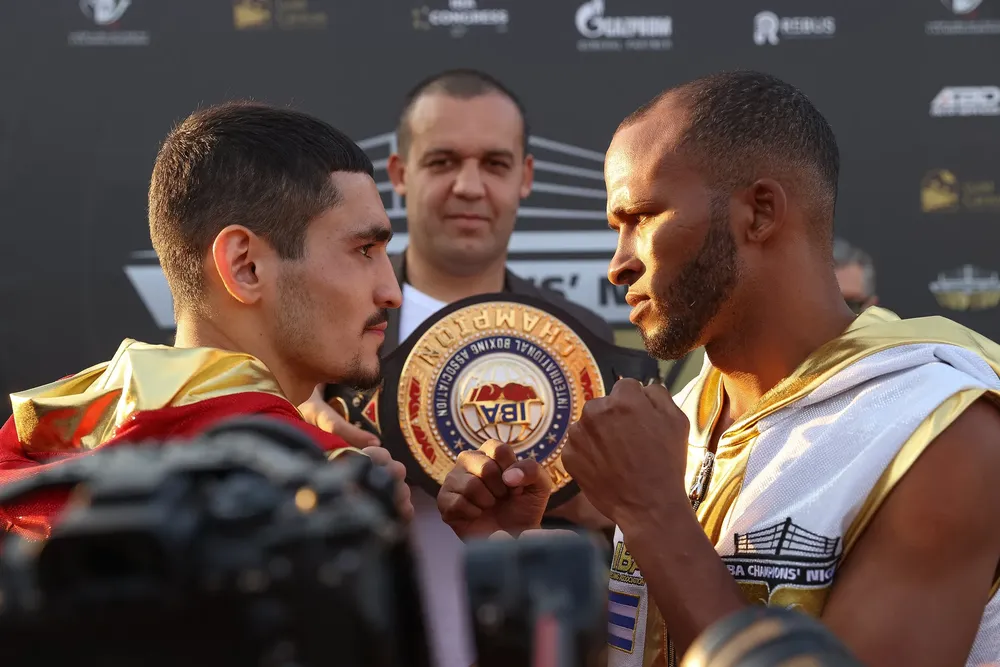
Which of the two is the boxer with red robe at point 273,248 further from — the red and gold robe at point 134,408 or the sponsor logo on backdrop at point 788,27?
the sponsor logo on backdrop at point 788,27

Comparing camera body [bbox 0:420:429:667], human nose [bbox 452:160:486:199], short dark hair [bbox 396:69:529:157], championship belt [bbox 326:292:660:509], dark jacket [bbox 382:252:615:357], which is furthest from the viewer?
short dark hair [bbox 396:69:529:157]

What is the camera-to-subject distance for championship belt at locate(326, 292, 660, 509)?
8.01 feet

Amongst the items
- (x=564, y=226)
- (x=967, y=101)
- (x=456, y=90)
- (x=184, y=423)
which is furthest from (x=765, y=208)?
(x=967, y=101)

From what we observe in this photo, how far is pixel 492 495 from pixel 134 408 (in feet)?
2.38

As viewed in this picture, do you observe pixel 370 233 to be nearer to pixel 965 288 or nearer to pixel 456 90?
pixel 456 90

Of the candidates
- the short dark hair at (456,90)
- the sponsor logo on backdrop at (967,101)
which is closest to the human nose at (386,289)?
the short dark hair at (456,90)

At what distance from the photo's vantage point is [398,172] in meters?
3.52

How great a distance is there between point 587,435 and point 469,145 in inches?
70.9

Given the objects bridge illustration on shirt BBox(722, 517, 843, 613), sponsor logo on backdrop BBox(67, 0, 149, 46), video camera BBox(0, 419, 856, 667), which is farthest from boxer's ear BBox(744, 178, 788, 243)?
sponsor logo on backdrop BBox(67, 0, 149, 46)

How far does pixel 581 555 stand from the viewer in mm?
667

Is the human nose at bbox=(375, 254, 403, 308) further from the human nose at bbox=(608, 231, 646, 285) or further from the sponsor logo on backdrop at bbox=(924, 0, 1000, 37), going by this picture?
the sponsor logo on backdrop at bbox=(924, 0, 1000, 37)

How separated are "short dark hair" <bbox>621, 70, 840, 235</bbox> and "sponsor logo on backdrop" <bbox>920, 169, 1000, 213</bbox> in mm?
2507

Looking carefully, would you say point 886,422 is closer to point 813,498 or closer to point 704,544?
point 813,498

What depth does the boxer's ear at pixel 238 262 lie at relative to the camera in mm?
1810
